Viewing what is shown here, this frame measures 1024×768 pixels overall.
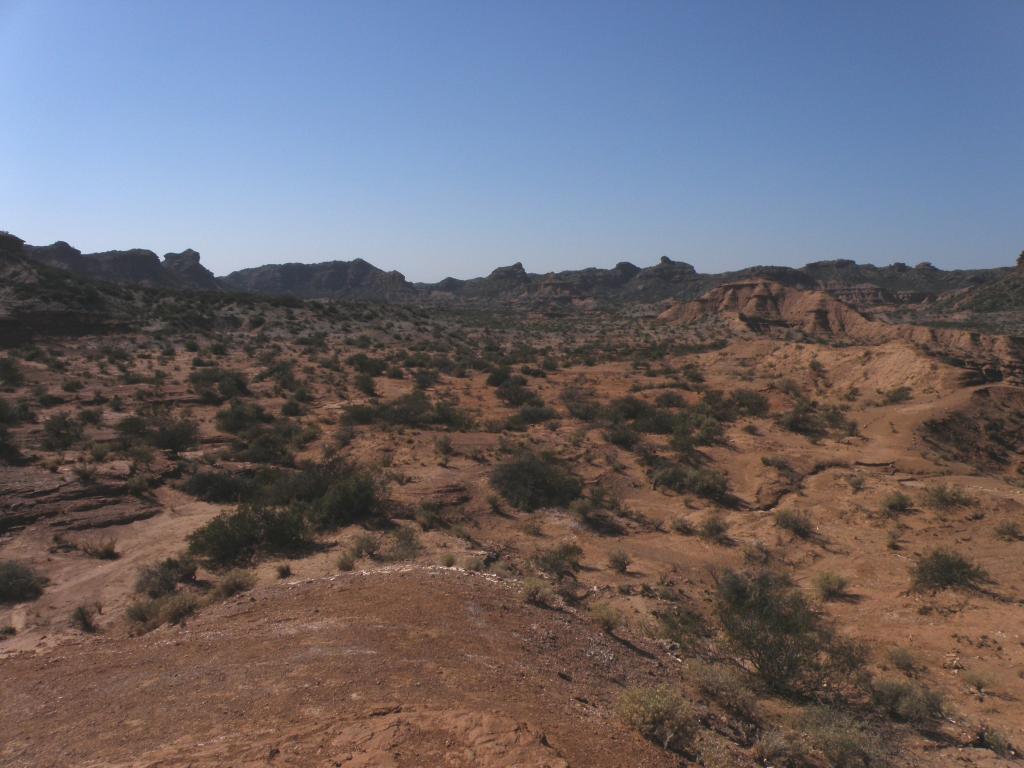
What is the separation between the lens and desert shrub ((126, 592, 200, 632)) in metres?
8.55

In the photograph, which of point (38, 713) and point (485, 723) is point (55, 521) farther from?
point (485, 723)

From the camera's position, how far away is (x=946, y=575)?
10594 millimetres

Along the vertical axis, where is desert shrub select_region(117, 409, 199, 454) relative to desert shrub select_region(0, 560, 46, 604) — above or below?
above

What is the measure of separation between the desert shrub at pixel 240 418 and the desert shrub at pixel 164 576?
11.2 m

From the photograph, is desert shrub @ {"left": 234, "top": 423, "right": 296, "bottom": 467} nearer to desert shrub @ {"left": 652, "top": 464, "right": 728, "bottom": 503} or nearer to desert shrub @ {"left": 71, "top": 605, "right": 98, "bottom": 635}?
desert shrub @ {"left": 71, "top": 605, "right": 98, "bottom": 635}

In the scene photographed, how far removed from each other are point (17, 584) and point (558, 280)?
14687 centimetres

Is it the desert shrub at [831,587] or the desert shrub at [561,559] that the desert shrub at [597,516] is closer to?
the desert shrub at [561,559]

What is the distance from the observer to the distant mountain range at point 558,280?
344ft

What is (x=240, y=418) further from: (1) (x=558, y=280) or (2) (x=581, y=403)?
(1) (x=558, y=280)

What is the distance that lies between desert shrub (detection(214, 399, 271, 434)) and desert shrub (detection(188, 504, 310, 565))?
33.4 ft

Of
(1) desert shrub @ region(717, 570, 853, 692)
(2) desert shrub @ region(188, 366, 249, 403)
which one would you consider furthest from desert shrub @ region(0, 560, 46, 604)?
(2) desert shrub @ region(188, 366, 249, 403)

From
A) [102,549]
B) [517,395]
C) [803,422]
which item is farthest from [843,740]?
[517,395]

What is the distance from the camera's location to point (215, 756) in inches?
195

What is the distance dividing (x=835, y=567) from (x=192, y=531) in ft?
46.0
